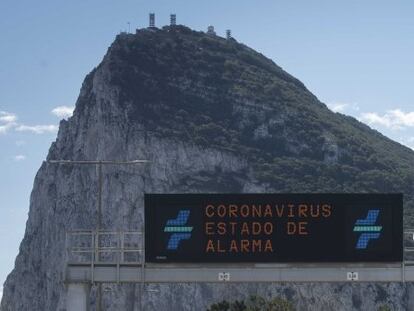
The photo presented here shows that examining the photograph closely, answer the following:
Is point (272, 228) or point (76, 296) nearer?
point (272, 228)

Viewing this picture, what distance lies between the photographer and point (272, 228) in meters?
46.0

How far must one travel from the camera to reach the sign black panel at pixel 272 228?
45875 mm

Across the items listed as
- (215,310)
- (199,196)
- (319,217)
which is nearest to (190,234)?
(199,196)

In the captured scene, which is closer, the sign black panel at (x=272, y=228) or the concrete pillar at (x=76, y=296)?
the sign black panel at (x=272, y=228)

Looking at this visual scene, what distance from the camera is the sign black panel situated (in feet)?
151

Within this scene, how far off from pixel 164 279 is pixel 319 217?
6328mm

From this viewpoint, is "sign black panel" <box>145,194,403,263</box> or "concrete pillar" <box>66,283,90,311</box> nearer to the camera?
"sign black panel" <box>145,194,403,263</box>

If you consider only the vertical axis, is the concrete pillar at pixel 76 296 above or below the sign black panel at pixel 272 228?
below

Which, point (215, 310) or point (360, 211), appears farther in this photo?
point (215, 310)

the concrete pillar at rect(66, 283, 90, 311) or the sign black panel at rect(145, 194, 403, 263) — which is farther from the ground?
the sign black panel at rect(145, 194, 403, 263)

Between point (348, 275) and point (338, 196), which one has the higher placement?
point (338, 196)

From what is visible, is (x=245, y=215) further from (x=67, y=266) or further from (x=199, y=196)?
(x=67, y=266)

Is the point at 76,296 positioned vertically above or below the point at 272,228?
below

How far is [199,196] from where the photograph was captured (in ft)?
151
